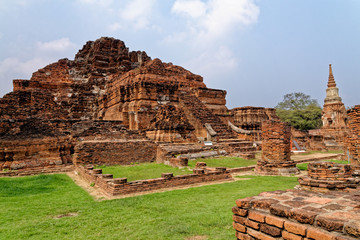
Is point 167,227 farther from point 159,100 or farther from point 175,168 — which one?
point 159,100

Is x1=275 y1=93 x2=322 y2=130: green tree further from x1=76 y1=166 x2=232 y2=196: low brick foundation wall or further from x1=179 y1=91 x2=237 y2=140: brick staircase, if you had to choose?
x1=76 y1=166 x2=232 y2=196: low brick foundation wall

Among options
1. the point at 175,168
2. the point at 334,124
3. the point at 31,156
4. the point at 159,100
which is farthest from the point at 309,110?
the point at 31,156

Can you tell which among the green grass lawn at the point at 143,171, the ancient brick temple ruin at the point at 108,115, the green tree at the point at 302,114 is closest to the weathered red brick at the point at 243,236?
the green grass lawn at the point at 143,171

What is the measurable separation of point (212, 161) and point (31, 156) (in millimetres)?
7693

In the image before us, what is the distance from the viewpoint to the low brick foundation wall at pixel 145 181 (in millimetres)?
6664

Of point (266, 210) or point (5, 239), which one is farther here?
point (5, 239)

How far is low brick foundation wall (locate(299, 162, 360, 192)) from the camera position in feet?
19.8

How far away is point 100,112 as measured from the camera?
65.3ft

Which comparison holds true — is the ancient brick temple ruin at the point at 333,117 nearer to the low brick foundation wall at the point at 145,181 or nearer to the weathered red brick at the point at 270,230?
the low brick foundation wall at the point at 145,181

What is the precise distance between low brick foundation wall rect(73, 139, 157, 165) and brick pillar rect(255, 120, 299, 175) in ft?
17.1

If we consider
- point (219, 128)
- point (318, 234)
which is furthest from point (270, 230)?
point (219, 128)

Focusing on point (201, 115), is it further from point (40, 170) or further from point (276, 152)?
point (40, 170)

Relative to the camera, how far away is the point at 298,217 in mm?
2537

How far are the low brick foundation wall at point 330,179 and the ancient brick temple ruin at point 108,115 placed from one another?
5.94m
